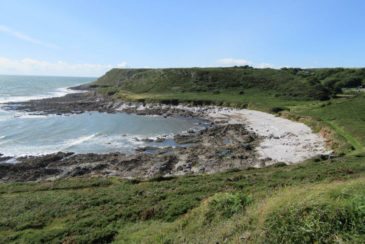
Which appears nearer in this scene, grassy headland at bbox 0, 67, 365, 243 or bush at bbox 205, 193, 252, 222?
grassy headland at bbox 0, 67, 365, 243

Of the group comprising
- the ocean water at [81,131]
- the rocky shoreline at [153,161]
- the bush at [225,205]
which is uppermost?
the bush at [225,205]

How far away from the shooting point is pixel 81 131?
58844 mm

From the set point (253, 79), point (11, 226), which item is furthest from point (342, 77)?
point (11, 226)

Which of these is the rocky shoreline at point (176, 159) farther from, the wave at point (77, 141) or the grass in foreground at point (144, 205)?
the grass in foreground at point (144, 205)

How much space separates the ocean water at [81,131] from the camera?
46500 millimetres

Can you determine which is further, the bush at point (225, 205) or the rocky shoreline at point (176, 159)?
the rocky shoreline at point (176, 159)

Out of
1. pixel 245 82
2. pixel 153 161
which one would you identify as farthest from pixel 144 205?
pixel 245 82

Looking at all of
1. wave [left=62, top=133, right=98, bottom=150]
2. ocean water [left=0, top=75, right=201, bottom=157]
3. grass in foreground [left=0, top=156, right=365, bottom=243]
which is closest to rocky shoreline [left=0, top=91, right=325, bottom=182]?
ocean water [left=0, top=75, right=201, bottom=157]

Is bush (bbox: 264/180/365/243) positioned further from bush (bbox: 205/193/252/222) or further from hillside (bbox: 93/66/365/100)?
hillside (bbox: 93/66/365/100)

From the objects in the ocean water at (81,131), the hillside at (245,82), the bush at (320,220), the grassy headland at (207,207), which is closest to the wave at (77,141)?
the ocean water at (81,131)

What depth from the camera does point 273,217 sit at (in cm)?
1018

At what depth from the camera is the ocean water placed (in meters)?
46.5

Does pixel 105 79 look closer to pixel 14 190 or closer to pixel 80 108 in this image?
pixel 80 108

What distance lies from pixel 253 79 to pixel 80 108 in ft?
203
